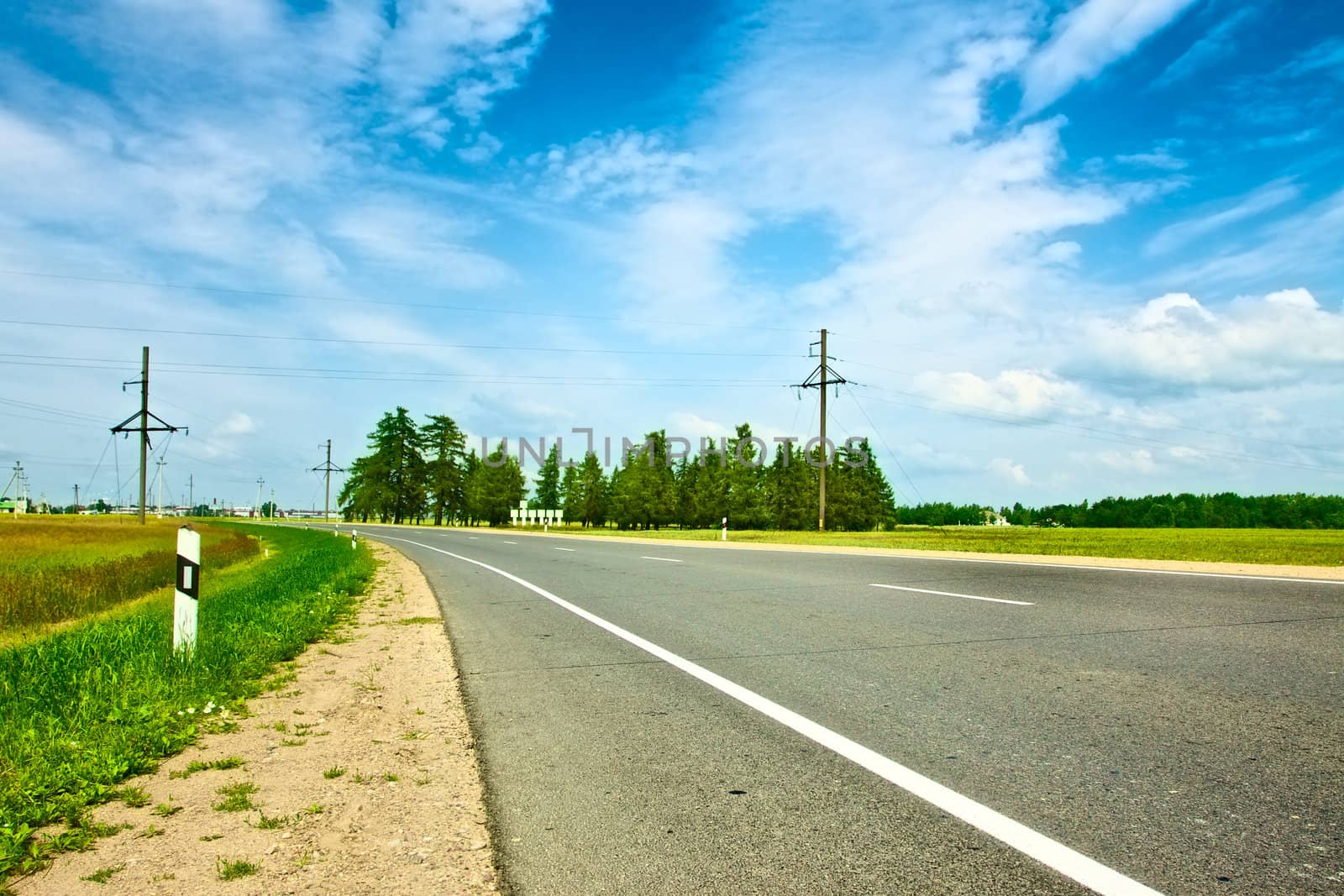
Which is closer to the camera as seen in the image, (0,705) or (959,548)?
(0,705)

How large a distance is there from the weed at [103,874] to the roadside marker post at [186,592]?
14.0 ft

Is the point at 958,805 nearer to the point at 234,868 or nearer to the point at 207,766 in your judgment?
the point at 234,868

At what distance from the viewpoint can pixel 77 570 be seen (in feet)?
68.4

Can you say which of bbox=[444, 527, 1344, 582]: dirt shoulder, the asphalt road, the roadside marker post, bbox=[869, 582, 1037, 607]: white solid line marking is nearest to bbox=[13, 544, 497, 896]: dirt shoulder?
the asphalt road

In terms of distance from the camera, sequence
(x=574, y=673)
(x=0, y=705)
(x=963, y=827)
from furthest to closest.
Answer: (x=574, y=673) → (x=0, y=705) → (x=963, y=827)

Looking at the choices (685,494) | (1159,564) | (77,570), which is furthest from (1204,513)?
(77,570)

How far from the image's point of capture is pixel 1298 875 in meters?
2.75

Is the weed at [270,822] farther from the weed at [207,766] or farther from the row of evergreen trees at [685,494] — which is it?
the row of evergreen trees at [685,494]

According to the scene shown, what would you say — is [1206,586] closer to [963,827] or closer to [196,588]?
[963,827]

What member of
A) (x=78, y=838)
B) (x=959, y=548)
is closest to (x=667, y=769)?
(x=78, y=838)

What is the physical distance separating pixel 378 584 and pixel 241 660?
9323mm

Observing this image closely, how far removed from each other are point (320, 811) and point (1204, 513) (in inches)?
4065

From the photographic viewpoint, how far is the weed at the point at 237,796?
374 centimetres

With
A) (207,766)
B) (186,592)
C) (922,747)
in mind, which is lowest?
(207,766)
